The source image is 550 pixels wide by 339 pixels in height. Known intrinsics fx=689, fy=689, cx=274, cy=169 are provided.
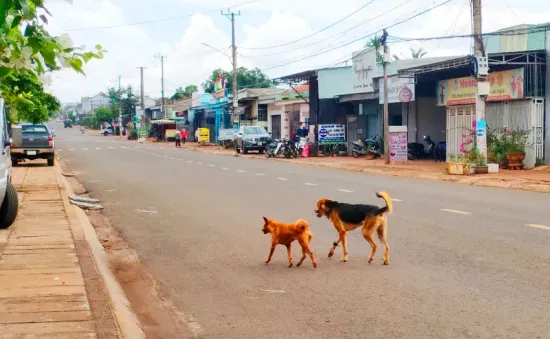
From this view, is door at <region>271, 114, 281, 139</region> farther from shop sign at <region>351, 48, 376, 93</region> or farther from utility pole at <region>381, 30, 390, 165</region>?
utility pole at <region>381, 30, 390, 165</region>

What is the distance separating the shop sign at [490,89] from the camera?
80.1 ft

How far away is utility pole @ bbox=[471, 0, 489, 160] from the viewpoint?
72.4 ft

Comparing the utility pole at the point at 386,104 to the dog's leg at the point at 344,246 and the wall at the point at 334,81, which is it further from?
the dog's leg at the point at 344,246

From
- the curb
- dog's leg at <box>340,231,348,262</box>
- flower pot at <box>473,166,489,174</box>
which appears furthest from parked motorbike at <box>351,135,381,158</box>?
dog's leg at <box>340,231,348,262</box>

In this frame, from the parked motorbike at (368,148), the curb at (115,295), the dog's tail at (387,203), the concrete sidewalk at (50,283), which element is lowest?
the curb at (115,295)

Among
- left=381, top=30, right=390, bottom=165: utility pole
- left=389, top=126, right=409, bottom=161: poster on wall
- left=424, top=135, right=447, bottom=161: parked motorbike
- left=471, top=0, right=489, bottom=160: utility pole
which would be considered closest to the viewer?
left=471, top=0, right=489, bottom=160: utility pole

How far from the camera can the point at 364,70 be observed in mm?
34656

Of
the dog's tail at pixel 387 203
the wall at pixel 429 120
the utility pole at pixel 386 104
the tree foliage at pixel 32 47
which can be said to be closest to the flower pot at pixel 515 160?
the utility pole at pixel 386 104

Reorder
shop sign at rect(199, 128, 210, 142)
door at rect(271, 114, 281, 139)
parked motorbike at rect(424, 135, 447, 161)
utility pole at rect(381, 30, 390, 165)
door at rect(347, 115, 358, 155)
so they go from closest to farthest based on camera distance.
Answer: utility pole at rect(381, 30, 390, 165) < parked motorbike at rect(424, 135, 447, 161) < door at rect(347, 115, 358, 155) < door at rect(271, 114, 281, 139) < shop sign at rect(199, 128, 210, 142)

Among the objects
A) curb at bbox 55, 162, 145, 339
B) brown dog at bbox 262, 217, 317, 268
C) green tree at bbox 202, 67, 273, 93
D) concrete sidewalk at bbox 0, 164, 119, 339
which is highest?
green tree at bbox 202, 67, 273, 93

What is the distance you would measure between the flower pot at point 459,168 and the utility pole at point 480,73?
748 mm

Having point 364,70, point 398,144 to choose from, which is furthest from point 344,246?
point 364,70

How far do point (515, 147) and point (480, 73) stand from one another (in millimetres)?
3449

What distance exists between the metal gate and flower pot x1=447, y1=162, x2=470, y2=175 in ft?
13.5
